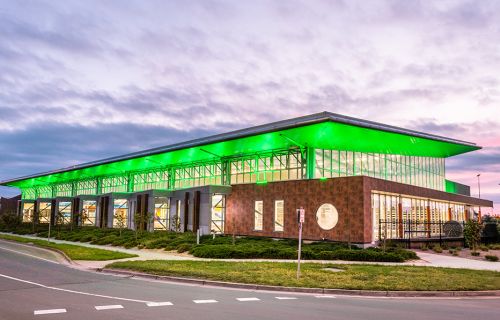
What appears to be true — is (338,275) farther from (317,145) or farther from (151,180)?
(151,180)

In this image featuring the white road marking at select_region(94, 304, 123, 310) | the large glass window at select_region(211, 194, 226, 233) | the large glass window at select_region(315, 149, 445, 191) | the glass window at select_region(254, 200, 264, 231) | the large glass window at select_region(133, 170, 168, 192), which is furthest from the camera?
the large glass window at select_region(133, 170, 168, 192)

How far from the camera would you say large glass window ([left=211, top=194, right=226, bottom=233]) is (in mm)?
42594

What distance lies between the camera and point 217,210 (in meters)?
42.8

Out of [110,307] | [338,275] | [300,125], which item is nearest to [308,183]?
[300,125]

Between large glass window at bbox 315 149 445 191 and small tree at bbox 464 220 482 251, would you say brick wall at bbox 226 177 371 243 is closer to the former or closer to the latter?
large glass window at bbox 315 149 445 191

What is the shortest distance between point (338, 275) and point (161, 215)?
1574 inches

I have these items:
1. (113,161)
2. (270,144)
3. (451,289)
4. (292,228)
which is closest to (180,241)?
(292,228)

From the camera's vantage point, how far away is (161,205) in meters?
54.2

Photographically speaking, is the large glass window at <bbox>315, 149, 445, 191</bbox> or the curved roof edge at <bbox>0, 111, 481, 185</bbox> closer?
the curved roof edge at <bbox>0, 111, 481, 185</bbox>

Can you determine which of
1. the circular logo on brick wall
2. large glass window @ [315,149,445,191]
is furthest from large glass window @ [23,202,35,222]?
the circular logo on brick wall

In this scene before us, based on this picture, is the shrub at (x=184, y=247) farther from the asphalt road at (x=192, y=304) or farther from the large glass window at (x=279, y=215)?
the asphalt road at (x=192, y=304)

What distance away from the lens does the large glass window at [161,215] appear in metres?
51.6

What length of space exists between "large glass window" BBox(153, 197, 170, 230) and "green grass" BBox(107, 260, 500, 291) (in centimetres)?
3189

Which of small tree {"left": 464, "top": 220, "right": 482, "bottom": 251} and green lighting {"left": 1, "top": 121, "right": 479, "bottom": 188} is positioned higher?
green lighting {"left": 1, "top": 121, "right": 479, "bottom": 188}
